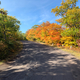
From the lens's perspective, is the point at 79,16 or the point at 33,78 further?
the point at 79,16

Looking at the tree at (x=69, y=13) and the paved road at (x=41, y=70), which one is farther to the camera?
the tree at (x=69, y=13)

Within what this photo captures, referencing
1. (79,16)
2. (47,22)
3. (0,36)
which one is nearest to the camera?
(0,36)

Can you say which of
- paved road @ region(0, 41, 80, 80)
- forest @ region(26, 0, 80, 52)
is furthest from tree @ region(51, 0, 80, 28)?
paved road @ region(0, 41, 80, 80)

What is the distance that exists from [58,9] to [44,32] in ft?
27.5

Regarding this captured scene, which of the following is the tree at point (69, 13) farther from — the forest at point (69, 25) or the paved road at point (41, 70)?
the paved road at point (41, 70)

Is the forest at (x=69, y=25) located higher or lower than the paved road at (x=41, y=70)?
higher

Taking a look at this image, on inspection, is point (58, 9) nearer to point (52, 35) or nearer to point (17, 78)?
point (52, 35)

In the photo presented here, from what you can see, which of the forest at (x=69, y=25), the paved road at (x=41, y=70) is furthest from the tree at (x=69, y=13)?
the paved road at (x=41, y=70)

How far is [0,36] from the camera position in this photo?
8242 millimetres

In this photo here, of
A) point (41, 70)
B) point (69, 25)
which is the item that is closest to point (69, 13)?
point (69, 25)

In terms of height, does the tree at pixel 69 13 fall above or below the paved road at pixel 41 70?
above

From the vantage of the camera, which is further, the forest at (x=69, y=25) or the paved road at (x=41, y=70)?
the forest at (x=69, y=25)

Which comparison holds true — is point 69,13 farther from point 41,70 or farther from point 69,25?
point 41,70

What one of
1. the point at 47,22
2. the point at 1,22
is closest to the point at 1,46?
the point at 1,22
